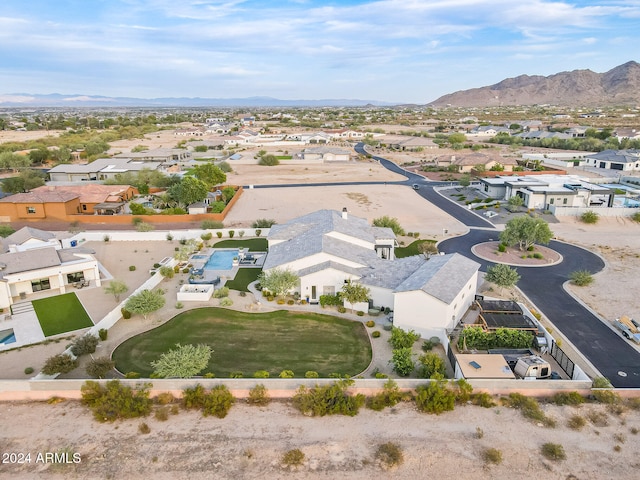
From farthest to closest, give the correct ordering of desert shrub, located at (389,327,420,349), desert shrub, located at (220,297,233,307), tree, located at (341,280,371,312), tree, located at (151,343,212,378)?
desert shrub, located at (220,297,233,307) → tree, located at (341,280,371,312) → desert shrub, located at (389,327,420,349) → tree, located at (151,343,212,378)

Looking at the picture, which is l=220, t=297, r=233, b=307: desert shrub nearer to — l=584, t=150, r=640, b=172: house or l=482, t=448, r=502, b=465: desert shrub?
l=482, t=448, r=502, b=465: desert shrub

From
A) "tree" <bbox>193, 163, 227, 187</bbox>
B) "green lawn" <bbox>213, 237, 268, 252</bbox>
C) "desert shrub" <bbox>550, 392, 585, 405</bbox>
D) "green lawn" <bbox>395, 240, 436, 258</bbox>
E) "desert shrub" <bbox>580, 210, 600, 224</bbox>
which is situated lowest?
"desert shrub" <bbox>550, 392, 585, 405</bbox>

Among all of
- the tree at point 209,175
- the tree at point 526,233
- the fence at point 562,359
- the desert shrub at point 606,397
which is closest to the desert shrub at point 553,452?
the desert shrub at point 606,397

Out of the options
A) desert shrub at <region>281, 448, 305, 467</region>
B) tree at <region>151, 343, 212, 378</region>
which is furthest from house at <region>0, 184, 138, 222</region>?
desert shrub at <region>281, 448, 305, 467</region>

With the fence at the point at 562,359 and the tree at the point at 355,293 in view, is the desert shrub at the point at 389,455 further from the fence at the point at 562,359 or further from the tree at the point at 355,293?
the tree at the point at 355,293

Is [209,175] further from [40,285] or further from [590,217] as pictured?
[590,217]

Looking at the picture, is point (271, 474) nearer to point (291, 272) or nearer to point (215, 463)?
point (215, 463)

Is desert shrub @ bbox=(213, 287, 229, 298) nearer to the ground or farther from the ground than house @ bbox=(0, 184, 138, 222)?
nearer to the ground

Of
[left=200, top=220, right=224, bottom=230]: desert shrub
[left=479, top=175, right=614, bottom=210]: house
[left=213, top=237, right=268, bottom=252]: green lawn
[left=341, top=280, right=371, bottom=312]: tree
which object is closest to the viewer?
[left=341, top=280, right=371, bottom=312]: tree

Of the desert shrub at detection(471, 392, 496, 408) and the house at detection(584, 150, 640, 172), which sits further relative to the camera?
the house at detection(584, 150, 640, 172)
